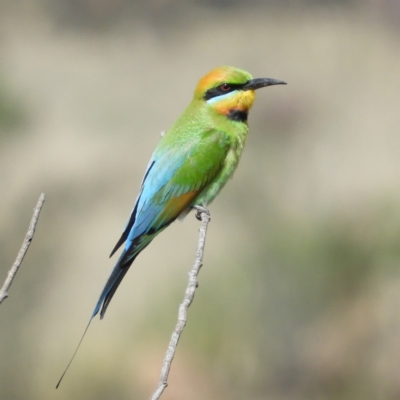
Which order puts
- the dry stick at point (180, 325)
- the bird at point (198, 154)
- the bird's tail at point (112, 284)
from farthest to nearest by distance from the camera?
1. the bird at point (198, 154)
2. the bird's tail at point (112, 284)
3. the dry stick at point (180, 325)

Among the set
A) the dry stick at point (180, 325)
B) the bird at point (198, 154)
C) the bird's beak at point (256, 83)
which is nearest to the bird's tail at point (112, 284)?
the bird at point (198, 154)

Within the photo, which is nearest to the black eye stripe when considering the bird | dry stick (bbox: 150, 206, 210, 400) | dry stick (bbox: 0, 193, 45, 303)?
the bird

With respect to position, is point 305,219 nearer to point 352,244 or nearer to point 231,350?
point 352,244

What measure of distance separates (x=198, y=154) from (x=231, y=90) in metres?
0.19

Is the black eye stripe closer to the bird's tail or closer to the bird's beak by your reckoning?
the bird's beak

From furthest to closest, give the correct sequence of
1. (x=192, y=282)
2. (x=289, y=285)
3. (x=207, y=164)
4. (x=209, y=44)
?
(x=209, y=44) < (x=289, y=285) < (x=207, y=164) < (x=192, y=282)

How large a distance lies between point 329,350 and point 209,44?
162cm

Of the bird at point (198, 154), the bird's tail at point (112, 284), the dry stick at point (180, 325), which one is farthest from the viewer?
the bird at point (198, 154)

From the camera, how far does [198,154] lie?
1.57 m

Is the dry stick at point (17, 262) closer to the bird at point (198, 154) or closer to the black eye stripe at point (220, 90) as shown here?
the bird at point (198, 154)

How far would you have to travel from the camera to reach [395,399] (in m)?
2.61

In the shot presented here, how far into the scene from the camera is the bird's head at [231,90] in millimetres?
1596

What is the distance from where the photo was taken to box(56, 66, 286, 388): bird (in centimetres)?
154

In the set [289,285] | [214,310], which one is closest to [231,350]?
[214,310]
